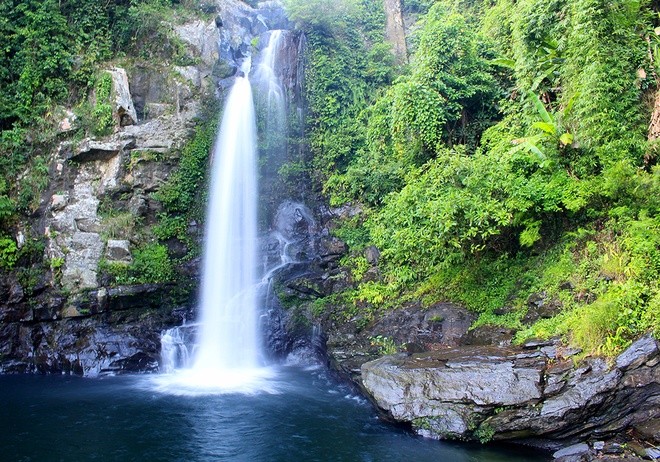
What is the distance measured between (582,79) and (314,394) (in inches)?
339

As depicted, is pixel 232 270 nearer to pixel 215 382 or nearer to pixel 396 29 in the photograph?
pixel 215 382

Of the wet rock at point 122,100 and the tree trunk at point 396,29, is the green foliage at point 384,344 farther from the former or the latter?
the tree trunk at point 396,29

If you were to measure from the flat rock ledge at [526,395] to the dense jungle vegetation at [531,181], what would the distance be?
489mm

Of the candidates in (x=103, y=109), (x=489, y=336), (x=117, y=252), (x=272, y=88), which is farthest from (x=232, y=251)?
(x=489, y=336)

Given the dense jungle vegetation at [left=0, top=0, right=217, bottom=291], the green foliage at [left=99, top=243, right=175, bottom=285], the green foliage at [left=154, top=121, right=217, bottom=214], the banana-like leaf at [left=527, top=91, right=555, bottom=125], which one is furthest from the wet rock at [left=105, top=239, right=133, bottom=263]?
the banana-like leaf at [left=527, top=91, right=555, bottom=125]

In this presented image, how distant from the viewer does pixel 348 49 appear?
63.2 ft

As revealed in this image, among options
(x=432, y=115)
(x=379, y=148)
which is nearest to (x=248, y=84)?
(x=379, y=148)

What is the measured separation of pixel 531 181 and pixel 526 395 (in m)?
4.30

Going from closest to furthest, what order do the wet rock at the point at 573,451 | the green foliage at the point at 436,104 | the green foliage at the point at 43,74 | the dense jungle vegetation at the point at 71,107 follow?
the wet rock at the point at 573,451
the green foliage at the point at 436,104
the dense jungle vegetation at the point at 71,107
the green foliage at the point at 43,74

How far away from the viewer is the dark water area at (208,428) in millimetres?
7484

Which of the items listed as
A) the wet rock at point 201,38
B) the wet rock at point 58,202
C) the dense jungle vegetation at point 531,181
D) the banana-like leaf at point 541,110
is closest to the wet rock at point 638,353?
the dense jungle vegetation at point 531,181

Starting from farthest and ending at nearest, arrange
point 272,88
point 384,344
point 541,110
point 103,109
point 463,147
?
point 272,88 → point 103,109 → point 463,147 → point 384,344 → point 541,110

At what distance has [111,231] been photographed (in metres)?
14.2

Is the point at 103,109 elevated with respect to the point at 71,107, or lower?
lower
